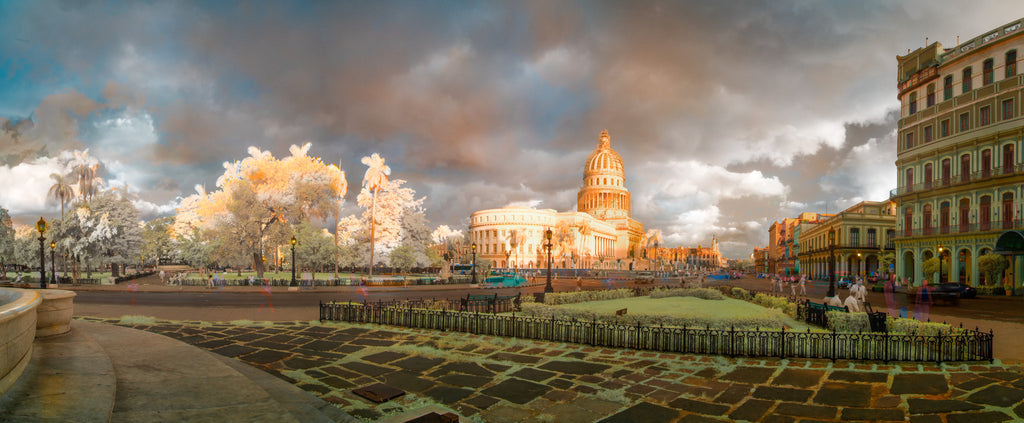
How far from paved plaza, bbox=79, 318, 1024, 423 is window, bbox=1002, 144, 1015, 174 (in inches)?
1375

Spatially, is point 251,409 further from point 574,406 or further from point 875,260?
point 875,260

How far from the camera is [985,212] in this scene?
114 ft

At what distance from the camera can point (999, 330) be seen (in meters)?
14.7

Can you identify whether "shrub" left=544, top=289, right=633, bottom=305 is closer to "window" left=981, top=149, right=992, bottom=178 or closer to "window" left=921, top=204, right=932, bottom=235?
"window" left=981, top=149, right=992, bottom=178

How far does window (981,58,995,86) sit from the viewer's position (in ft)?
115

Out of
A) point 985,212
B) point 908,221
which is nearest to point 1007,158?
point 985,212

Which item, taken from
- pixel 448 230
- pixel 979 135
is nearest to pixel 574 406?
pixel 979 135

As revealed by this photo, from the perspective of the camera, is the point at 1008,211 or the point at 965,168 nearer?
the point at 1008,211

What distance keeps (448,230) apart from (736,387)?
318 ft

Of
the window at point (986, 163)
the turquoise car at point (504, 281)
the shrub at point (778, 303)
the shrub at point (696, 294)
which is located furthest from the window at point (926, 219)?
the turquoise car at point (504, 281)

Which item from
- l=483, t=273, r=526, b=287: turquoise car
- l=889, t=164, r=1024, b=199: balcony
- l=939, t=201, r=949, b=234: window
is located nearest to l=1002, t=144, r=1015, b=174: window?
l=889, t=164, r=1024, b=199: balcony

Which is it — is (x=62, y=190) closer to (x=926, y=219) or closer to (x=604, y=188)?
(x=926, y=219)

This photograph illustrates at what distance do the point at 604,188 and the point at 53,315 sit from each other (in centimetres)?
15241

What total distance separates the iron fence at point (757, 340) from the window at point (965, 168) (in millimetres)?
35383
